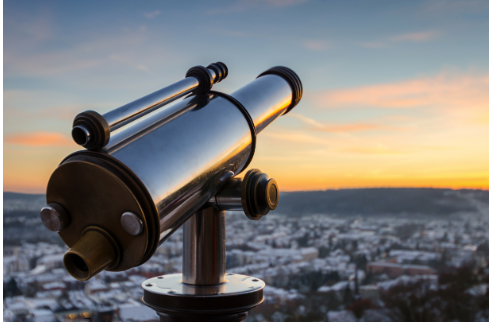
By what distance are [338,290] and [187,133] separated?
1865 mm

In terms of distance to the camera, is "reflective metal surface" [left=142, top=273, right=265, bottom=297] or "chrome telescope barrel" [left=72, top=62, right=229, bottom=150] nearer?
"chrome telescope barrel" [left=72, top=62, right=229, bottom=150]

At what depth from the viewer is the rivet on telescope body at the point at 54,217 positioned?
0.77 metres

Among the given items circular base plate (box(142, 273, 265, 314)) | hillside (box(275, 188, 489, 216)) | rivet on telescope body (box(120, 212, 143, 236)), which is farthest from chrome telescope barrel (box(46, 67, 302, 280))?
hillside (box(275, 188, 489, 216))

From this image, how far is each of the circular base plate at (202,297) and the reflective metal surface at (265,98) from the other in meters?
0.48

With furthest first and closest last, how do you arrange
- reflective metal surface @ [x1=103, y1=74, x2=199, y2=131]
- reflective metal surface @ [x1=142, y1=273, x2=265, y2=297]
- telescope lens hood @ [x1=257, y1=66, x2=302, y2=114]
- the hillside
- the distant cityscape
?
the hillside
the distant cityscape
telescope lens hood @ [x1=257, y1=66, x2=302, y2=114]
reflective metal surface @ [x1=142, y1=273, x2=265, y2=297]
reflective metal surface @ [x1=103, y1=74, x2=199, y2=131]

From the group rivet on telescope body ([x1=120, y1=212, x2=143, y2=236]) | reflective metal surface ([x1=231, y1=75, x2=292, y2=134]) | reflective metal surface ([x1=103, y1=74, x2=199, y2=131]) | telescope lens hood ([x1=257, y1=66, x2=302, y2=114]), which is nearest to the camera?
rivet on telescope body ([x1=120, y1=212, x2=143, y2=236])

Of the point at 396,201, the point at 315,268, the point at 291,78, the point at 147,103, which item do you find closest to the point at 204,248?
the point at 147,103

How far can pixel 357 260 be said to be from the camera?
297 centimetres

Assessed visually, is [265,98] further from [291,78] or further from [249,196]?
[249,196]

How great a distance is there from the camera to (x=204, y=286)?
3.26 ft

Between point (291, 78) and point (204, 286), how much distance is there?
0.79 meters

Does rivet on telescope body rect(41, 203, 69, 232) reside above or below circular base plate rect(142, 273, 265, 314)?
above

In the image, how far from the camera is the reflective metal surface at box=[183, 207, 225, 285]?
1002 mm

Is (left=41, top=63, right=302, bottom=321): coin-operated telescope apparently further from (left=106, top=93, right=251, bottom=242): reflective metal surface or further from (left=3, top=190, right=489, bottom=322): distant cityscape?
(left=3, top=190, right=489, bottom=322): distant cityscape
